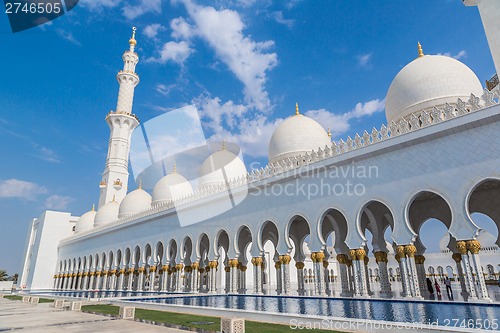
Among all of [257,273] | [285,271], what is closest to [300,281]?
[285,271]

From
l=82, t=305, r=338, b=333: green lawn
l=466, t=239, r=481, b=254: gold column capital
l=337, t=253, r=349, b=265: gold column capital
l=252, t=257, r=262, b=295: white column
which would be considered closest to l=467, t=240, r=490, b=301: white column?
l=466, t=239, r=481, b=254: gold column capital

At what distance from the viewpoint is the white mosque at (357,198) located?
9836 millimetres

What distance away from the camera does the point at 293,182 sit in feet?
48.3

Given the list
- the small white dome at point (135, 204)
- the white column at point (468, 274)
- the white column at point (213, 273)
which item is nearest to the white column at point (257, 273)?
the white column at point (213, 273)

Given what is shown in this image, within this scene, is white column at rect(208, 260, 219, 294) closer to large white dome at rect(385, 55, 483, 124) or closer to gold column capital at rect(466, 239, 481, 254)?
large white dome at rect(385, 55, 483, 124)

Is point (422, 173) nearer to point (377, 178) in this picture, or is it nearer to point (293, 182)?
point (377, 178)

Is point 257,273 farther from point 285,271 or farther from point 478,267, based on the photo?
point 478,267

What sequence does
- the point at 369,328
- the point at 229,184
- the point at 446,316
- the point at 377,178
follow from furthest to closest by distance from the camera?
1. the point at 229,184
2. the point at 377,178
3. the point at 446,316
4. the point at 369,328

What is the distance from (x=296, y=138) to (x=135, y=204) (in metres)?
16.5

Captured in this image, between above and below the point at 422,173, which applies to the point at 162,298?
below

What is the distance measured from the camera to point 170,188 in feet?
83.0

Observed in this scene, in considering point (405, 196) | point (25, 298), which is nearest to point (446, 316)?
point (405, 196)

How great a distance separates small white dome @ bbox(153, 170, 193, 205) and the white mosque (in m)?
0.08

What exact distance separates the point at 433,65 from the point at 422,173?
18.3 feet
